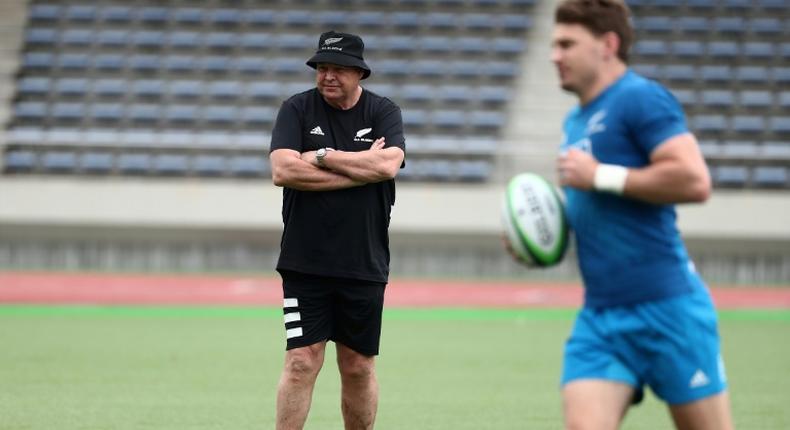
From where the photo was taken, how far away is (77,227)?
2309 cm

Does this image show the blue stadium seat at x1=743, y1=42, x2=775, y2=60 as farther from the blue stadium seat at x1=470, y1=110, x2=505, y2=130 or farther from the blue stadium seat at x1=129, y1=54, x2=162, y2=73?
the blue stadium seat at x1=129, y1=54, x2=162, y2=73

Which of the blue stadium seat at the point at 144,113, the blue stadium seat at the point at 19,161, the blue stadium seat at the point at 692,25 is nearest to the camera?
the blue stadium seat at the point at 19,161

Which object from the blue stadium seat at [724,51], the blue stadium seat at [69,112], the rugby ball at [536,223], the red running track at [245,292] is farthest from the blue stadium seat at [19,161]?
the rugby ball at [536,223]

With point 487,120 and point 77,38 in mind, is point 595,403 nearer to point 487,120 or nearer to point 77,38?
point 487,120

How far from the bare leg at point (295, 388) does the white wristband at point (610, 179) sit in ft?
7.58

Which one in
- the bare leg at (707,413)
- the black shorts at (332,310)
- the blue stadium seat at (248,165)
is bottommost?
the blue stadium seat at (248,165)

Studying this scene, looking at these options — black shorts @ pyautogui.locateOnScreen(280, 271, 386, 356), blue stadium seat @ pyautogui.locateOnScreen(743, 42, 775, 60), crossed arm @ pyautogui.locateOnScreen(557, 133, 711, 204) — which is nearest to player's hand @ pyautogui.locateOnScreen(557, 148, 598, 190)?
crossed arm @ pyautogui.locateOnScreen(557, 133, 711, 204)

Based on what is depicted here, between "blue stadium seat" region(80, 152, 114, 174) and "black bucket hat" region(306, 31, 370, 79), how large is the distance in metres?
18.0

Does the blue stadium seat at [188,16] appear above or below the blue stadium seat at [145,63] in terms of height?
above

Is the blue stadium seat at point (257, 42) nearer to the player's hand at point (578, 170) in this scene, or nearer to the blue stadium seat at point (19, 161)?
the blue stadium seat at point (19, 161)

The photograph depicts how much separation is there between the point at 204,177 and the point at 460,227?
5067mm

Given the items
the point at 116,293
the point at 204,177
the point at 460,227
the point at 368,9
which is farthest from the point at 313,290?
the point at 368,9

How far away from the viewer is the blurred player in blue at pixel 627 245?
432 centimetres

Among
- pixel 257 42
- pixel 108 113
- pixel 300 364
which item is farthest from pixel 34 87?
pixel 300 364
